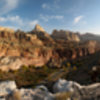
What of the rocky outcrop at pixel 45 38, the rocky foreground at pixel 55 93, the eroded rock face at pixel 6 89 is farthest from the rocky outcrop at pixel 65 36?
the eroded rock face at pixel 6 89

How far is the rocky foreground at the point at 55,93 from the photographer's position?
2.81m

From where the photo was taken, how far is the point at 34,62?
31797mm

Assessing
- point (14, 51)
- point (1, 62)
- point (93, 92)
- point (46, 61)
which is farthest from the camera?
point (46, 61)

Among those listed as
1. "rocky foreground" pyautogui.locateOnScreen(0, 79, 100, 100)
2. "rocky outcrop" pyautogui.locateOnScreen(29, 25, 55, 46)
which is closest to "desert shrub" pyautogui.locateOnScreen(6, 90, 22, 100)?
"rocky foreground" pyautogui.locateOnScreen(0, 79, 100, 100)

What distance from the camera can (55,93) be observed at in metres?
3.12

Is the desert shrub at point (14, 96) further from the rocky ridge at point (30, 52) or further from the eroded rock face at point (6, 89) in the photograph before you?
the rocky ridge at point (30, 52)

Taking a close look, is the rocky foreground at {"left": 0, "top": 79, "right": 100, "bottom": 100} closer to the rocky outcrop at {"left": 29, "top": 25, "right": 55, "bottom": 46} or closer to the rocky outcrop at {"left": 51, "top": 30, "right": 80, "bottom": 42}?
the rocky outcrop at {"left": 29, "top": 25, "right": 55, "bottom": 46}

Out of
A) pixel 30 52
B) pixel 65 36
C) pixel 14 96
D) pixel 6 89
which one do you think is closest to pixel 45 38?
pixel 30 52

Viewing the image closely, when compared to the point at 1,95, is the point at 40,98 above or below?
below

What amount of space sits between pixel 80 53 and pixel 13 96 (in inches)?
1728

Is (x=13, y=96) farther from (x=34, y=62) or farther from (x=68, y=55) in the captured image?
(x=68, y=55)

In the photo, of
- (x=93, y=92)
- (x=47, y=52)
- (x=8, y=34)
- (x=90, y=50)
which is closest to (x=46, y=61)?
(x=47, y=52)

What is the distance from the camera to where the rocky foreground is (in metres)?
2.81

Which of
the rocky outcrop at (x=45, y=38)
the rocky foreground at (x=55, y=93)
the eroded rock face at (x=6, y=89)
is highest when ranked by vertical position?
the rocky outcrop at (x=45, y=38)
